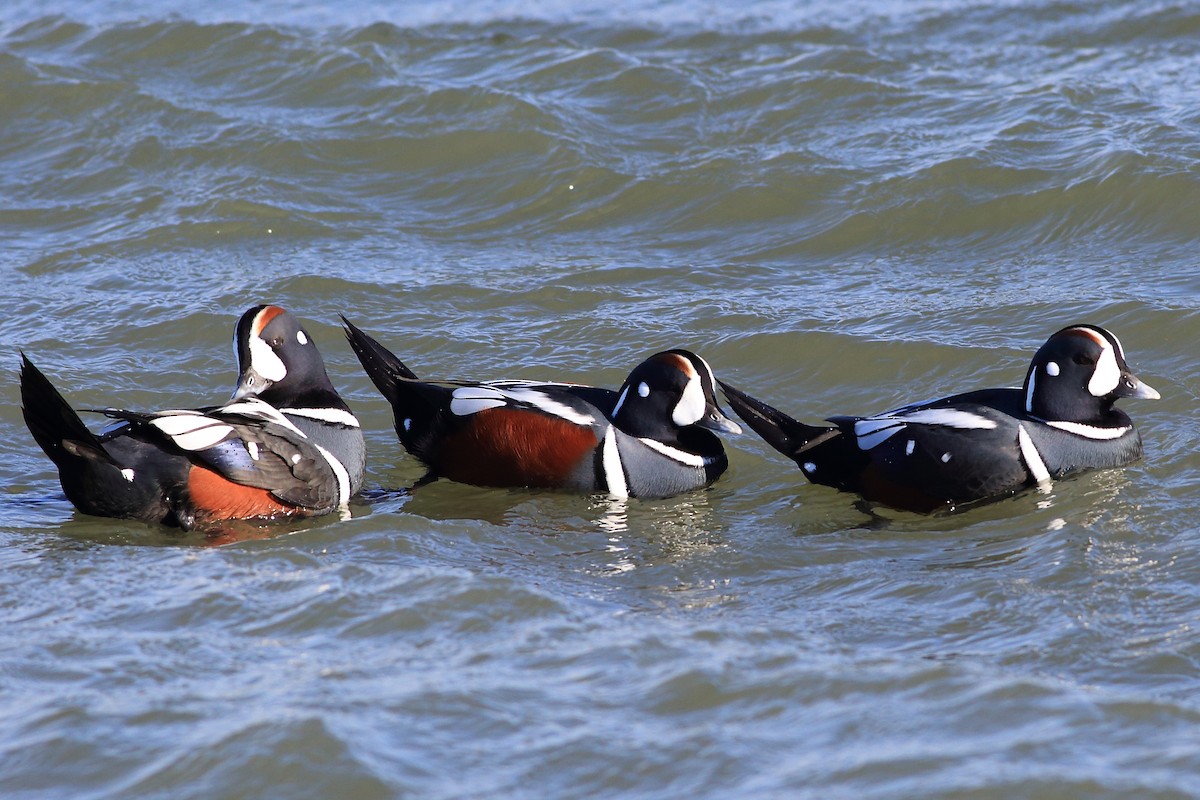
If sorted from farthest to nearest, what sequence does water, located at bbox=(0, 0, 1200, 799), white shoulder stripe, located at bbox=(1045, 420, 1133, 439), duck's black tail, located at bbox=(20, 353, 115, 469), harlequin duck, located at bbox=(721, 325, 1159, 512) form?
white shoulder stripe, located at bbox=(1045, 420, 1133, 439) → harlequin duck, located at bbox=(721, 325, 1159, 512) → duck's black tail, located at bbox=(20, 353, 115, 469) → water, located at bbox=(0, 0, 1200, 799)

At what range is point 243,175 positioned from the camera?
38.7 ft

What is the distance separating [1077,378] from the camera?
731 centimetres

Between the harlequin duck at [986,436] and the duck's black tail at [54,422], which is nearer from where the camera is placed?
the duck's black tail at [54,422]

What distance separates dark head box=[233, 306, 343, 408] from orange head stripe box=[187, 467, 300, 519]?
2.39ft

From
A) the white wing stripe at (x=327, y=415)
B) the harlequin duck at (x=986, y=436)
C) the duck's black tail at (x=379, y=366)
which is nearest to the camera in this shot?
the harlequin duck at (x=986, y=436)

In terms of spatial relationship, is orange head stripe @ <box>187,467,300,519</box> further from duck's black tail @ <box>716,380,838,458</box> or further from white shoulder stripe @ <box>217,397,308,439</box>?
duck's black tail @ <box>716,380,838,458</box>

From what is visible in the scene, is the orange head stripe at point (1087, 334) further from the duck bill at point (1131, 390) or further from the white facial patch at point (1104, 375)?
the duck bill at point (1131, 390)

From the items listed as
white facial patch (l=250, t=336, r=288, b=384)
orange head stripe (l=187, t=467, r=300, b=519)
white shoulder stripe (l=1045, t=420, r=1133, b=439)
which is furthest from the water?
white facial patch (l=250, t=336, r=288, b=384)

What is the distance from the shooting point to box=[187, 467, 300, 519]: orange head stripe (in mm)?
6828

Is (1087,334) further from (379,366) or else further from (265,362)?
(265,362)

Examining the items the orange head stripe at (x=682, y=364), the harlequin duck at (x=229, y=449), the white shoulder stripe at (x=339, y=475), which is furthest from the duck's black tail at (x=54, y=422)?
the orange head stripe at (x=682, y=364)

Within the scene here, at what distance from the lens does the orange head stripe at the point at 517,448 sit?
24.4 ft

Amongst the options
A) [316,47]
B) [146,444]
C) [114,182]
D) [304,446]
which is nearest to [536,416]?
[304,446]

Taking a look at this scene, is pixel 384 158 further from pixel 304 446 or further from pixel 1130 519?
pixel 1130 519
